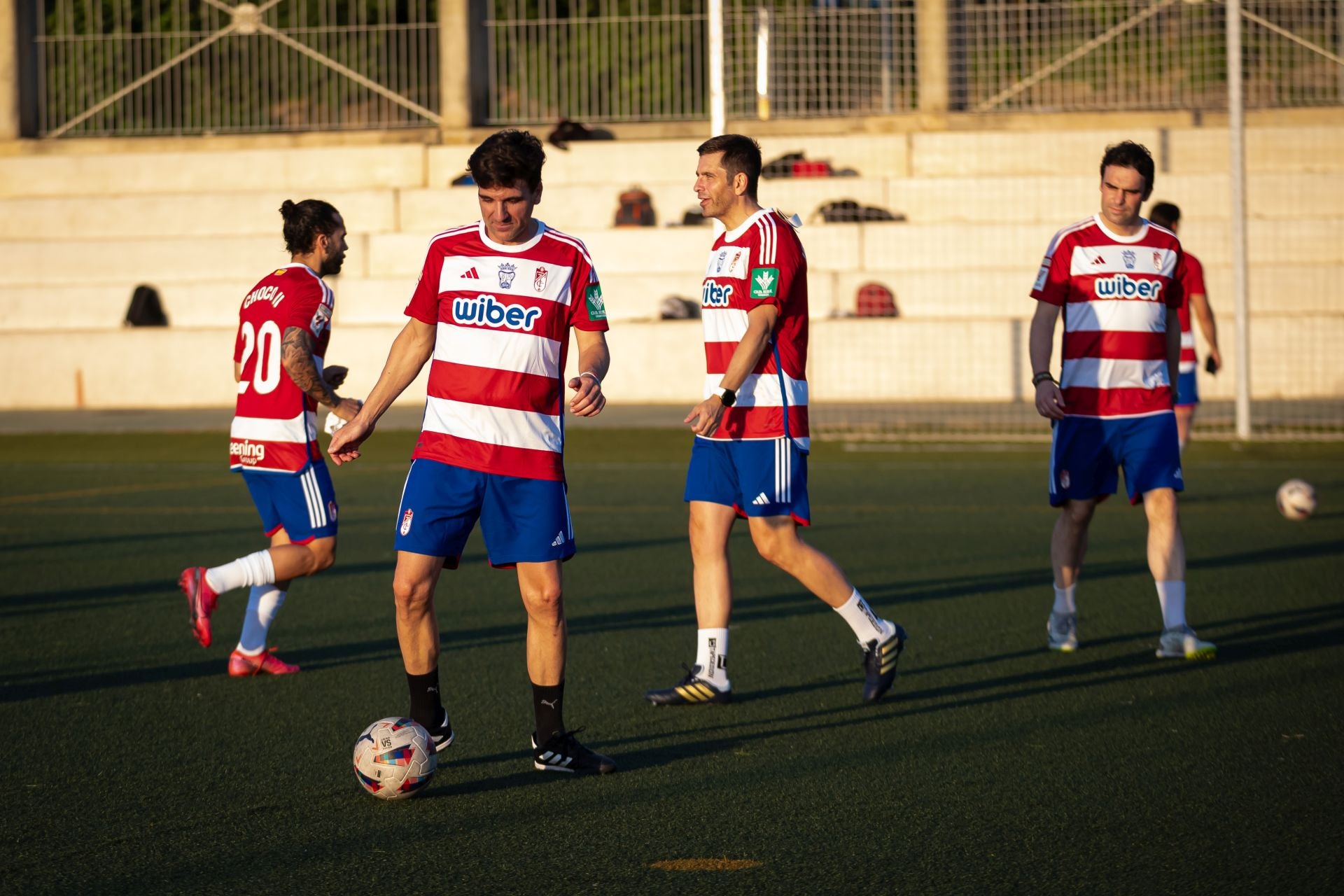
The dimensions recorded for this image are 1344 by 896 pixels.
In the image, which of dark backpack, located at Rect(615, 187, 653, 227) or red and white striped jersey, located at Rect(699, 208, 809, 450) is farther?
dark backpack, located at Rect(615, 187, 653, 227)

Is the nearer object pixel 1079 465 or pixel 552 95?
pixel 1079 465

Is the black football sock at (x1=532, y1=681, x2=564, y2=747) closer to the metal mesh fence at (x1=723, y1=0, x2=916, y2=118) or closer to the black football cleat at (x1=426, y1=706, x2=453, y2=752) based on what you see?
the black football cleat at (x1=426, y1=706, x2=453, y2=752)

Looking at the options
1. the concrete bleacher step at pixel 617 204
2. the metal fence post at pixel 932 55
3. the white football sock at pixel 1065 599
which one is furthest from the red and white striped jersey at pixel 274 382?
the metal fence post at pixel 932 55

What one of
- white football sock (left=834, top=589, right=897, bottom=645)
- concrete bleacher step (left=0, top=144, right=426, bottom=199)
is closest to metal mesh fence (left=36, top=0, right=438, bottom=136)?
concrete bleacher step (left=0, top=144, right=426, bottom=199)

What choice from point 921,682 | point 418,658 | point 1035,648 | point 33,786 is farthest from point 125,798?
point 1035,648

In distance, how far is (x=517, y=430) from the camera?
5.11 m

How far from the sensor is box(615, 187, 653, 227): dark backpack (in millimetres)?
22531

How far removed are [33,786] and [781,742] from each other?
8.10ft

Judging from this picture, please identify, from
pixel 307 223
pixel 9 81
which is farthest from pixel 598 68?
pixel 307 223

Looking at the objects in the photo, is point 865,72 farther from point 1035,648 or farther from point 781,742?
point 781,742

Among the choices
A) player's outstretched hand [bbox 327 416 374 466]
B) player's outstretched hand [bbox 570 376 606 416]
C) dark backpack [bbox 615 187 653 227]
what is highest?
dark backpack [bbox 615 187 653 227]

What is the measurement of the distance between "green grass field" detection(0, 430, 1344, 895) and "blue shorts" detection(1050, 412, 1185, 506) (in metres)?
0.74

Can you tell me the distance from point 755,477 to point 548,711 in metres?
1.39

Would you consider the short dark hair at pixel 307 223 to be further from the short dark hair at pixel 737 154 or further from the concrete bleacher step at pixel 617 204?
the concrete bleacher step at pixel 617 204
